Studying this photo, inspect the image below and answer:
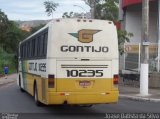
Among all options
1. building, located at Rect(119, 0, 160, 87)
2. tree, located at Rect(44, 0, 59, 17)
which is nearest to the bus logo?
building, located at Rect(119, 0, 160, 87)

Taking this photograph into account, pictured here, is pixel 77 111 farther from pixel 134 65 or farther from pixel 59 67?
pixel 134 65

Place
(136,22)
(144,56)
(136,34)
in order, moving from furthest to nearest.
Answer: (136,22), (136,34), (144,56)

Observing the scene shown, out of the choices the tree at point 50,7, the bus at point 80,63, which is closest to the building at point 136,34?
the bus at point 80,63

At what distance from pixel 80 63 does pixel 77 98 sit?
117 cm

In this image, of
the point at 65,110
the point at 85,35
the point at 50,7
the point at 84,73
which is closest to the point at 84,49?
the point at 85,35

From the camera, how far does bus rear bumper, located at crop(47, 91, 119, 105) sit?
15328mm

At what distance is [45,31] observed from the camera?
16547 millimetres

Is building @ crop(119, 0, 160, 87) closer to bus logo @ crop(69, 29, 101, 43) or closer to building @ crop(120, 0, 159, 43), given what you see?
building @ crop(120, 0, 159, 43)

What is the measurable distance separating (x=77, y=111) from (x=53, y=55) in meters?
2.48

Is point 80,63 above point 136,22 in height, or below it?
below

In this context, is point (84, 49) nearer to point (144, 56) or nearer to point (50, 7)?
point (144, 56)

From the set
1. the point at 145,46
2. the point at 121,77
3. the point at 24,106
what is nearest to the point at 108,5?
the point at 121,77

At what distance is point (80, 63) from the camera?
15711 millimetres

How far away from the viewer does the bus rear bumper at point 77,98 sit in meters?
15.3
